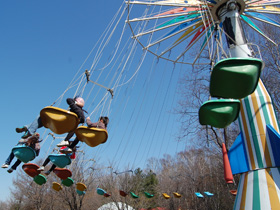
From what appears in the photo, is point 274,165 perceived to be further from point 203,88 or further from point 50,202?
point 50,202

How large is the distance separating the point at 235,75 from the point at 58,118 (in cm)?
347

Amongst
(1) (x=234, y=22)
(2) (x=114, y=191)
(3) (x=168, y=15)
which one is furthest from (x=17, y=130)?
(2) (x=114, y=191)

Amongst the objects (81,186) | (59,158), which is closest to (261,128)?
(59,158)

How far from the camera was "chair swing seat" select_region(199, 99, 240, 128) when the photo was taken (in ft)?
14.5

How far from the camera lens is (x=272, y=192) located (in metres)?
5.60

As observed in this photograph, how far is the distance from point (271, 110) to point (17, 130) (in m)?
6.83

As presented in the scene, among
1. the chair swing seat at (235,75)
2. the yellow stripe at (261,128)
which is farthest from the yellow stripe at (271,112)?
the chair swing seat at (235,75)

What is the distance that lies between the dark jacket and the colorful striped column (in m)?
4.10

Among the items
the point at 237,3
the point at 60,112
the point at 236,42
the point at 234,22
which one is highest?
the point at 237,3

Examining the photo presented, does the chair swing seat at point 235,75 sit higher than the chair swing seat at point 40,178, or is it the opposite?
the chair swing seat at point 235,75

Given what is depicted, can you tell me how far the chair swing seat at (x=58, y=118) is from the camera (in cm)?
521

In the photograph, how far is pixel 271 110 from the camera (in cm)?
661

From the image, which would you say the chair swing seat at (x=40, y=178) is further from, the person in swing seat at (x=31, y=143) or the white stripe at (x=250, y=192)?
the white stripe at (x=250, y=192)

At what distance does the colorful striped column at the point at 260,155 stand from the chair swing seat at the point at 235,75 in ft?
9.08
